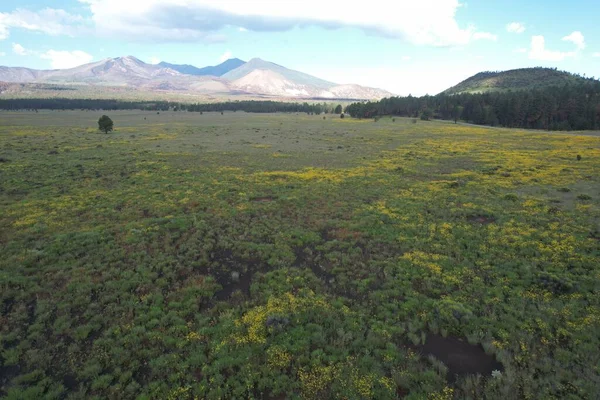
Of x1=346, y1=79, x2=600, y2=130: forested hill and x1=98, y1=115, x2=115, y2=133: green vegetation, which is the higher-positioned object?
x1=346, y1=79, x2=600, y2=130: forested hill

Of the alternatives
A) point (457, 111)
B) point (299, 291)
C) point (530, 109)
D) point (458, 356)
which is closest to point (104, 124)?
point (299, 291)

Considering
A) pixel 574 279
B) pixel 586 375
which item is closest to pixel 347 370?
pixel 586 375

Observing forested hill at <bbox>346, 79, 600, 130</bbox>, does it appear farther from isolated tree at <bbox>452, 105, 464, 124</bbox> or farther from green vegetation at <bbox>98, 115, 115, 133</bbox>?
green vegetation at <bbox>98, 115, 115, 133</bbox>

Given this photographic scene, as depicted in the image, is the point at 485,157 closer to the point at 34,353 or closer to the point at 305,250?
the point at 305,250

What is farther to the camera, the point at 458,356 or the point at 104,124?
the point at 104,124

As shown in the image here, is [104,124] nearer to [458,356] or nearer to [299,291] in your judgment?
[299,291]

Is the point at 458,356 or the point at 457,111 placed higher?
the point at 457,111

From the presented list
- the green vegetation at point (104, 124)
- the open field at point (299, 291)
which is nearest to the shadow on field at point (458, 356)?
the open field at point (299, 291)

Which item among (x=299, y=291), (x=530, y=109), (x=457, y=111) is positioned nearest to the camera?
(x=299, y=291)

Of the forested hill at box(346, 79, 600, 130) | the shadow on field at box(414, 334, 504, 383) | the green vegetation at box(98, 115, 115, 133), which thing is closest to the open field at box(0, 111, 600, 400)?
the shadow on field at box(414, 334, 504, 383)
